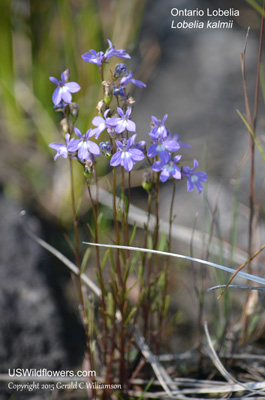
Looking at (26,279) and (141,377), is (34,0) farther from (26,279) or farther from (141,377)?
(141,377)

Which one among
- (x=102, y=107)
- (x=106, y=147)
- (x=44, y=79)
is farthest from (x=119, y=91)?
(x=44, y=79)

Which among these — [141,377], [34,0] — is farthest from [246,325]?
[34,0]

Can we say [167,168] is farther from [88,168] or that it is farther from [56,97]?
[56,97]

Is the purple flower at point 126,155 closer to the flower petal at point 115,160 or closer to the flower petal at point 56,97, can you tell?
the flower petal at point 115,160

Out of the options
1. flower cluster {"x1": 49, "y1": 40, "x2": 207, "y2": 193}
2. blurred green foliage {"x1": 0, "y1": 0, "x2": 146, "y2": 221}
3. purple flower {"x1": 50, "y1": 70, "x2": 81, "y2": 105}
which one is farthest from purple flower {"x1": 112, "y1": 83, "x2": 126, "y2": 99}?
blurred green foliage {"x1": 0, "y1": 0, "x2": 146, "y2": 221}

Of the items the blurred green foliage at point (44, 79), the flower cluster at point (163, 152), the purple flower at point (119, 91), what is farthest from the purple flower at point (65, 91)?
the blurred green foliage at point (44, 79)
